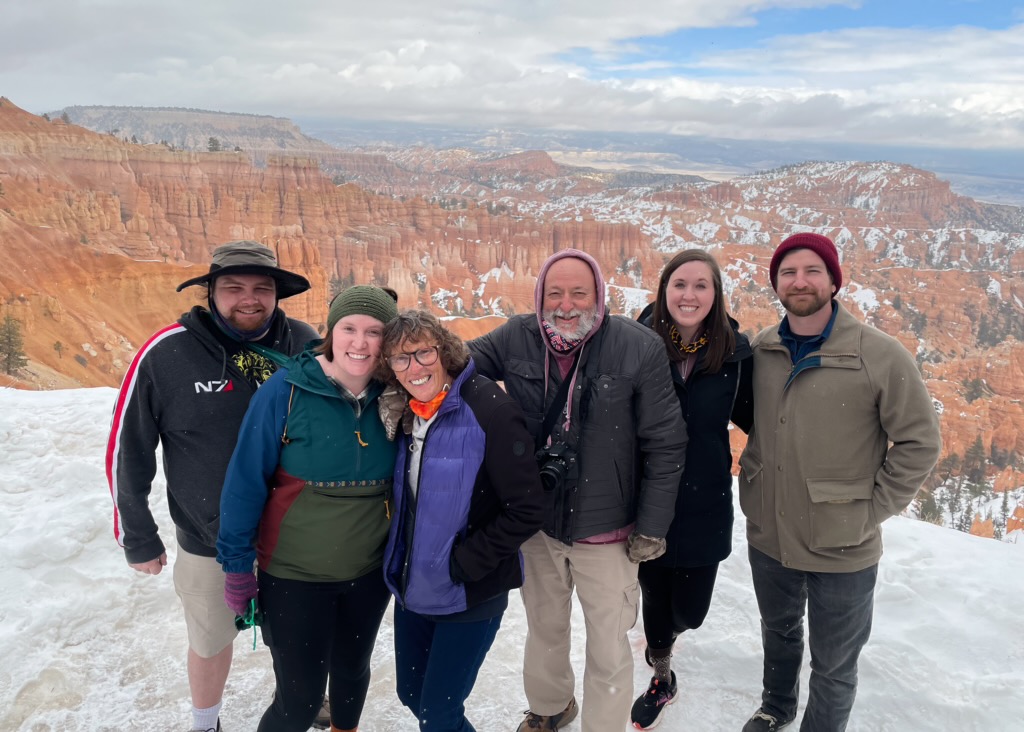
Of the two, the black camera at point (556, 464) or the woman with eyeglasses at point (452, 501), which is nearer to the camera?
the woman with eyeglasses at point (452, 501)

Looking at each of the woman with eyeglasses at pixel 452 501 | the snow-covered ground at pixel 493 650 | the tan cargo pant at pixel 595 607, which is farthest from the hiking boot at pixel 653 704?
the woman with eyeglasses at pixel 452 501

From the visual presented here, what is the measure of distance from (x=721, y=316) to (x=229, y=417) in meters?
1.90

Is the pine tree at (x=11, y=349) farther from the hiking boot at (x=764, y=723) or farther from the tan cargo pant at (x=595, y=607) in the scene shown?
the hiking boot at (x=764, y=723)

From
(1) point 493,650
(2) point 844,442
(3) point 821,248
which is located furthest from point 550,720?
(3) point 821,248

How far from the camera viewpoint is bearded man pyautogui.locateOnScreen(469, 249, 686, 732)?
2324mm

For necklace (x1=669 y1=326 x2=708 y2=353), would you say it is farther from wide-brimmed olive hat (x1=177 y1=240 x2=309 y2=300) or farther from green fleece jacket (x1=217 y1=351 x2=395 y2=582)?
wide-brimmed olive hat (x1=177 y1=240 x2=309 y2=300)

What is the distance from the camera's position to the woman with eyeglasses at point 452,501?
2080 mm

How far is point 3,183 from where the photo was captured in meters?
33.5

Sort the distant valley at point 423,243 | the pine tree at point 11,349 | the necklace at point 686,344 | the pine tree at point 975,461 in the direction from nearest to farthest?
1. the necklace at point 686,344
2. the pine tree at point 11,349
3. the distant valley at point 423,243
4. the pine tree at point 975,461

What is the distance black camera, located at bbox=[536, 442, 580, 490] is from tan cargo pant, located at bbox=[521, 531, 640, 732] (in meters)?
0.36

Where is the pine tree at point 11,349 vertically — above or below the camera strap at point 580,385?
below

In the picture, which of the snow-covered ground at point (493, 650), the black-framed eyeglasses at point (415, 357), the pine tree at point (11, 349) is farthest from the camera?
the pine tree at point (11, 349)

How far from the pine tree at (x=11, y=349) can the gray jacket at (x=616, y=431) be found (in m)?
14.9

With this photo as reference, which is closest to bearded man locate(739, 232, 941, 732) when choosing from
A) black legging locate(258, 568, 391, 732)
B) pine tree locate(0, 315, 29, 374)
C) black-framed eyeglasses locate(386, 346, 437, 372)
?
black-framed eyeglasses locate(386, 346, 437, 372)
